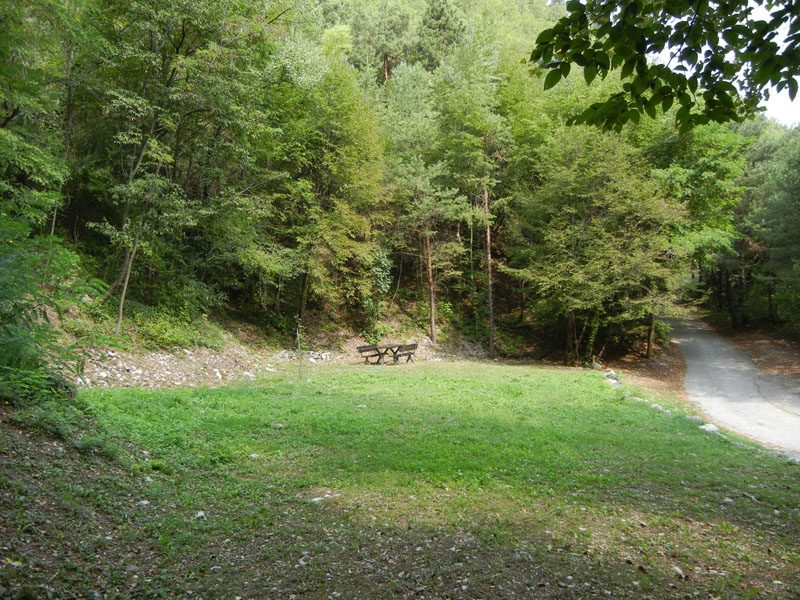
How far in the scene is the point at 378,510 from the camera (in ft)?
14.0

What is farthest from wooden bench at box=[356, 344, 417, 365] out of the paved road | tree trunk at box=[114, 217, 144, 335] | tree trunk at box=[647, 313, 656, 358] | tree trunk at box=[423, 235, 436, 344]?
tree trunk at box=[647, 313, 656, 358]

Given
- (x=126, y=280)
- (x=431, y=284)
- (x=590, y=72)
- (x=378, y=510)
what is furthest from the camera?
(x=431, y=284)

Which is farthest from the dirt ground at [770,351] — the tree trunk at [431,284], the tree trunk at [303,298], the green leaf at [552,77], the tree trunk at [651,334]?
the tree trunk at [303,298]

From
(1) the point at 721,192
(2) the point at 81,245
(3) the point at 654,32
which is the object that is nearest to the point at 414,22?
(1) the point at 721,192

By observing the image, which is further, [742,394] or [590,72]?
[742,394]

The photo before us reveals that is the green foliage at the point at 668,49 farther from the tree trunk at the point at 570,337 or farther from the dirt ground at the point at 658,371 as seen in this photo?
the tree trunk at the point at 570,337

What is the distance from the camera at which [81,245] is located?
1266cm

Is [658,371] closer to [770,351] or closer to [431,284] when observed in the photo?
[770,351]

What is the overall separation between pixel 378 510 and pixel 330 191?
16.7 metres

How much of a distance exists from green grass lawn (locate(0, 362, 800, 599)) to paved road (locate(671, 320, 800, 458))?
3.56 m

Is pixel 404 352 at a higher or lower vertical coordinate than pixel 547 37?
lower

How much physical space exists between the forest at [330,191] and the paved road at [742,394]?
2.92 metres

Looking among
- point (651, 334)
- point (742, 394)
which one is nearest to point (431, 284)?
point (651, 334)

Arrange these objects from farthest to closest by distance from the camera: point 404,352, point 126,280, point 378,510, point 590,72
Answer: point 404,352
point 126,280
point 378,510
point 590,72
